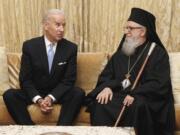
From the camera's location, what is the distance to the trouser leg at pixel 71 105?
4.66 metres

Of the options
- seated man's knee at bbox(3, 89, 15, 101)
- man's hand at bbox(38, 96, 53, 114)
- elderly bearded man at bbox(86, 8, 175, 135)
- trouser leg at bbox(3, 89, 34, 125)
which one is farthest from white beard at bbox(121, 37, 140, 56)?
seated man's knee at bbox(3, 89, 15, 101)

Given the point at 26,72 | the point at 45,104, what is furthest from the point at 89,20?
the point at 45,104

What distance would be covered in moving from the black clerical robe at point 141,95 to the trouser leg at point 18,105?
2.24ft

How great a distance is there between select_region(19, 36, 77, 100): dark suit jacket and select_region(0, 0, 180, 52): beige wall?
2.61 feet

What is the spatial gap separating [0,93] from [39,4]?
129cm

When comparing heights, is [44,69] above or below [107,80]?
above

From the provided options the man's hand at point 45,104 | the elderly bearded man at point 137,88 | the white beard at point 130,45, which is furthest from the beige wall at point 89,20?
the man's hand at point 45,104

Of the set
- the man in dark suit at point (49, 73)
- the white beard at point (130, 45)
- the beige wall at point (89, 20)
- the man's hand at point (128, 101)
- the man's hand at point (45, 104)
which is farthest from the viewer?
the beige wall at point (89, 20)

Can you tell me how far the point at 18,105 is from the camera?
4.76 meters

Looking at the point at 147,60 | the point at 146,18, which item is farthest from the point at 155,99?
the point at 146,18

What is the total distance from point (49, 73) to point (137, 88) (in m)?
1.01

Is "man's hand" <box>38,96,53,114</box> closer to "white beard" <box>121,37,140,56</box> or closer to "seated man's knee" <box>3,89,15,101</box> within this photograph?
"seated man's knee" <box>3,89,15,101</box>

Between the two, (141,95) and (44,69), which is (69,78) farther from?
(141,95)

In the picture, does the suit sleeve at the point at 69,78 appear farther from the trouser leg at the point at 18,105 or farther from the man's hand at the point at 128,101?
the man's hand at the point at 128,101
